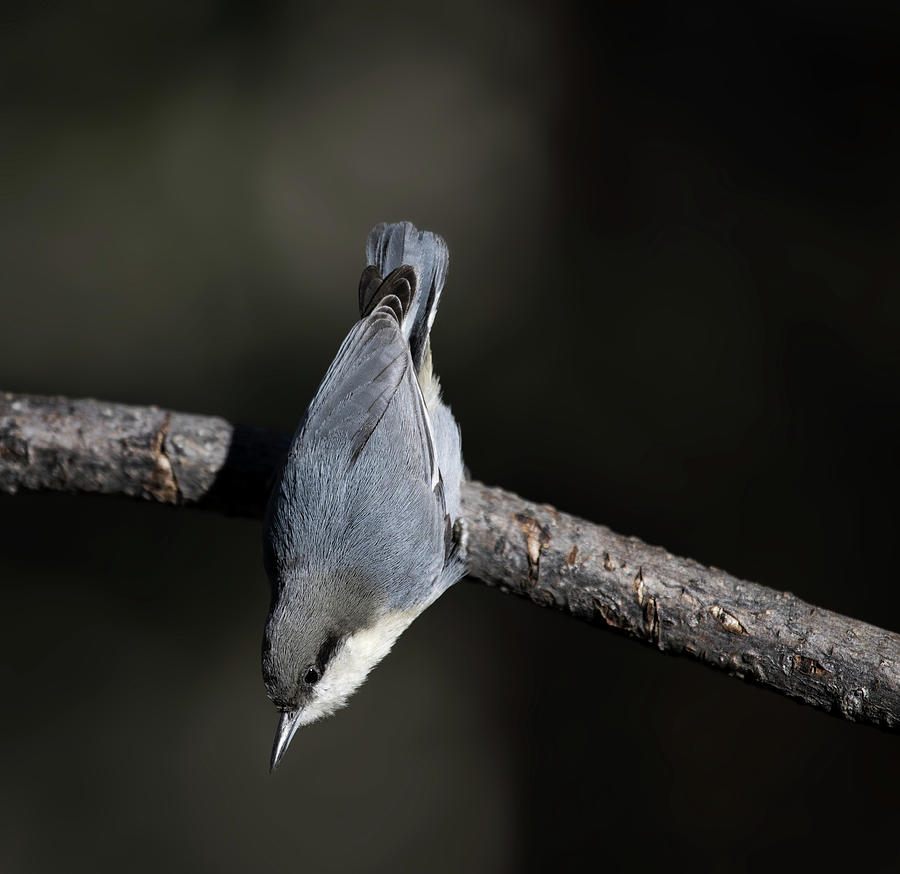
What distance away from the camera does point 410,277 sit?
2.23 meters

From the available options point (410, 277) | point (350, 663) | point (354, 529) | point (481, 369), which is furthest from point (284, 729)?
point (481, 369)

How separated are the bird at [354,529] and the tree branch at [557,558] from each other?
0.38 ft

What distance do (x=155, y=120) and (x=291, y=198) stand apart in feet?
1.95

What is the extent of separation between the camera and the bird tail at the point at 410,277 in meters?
2.21

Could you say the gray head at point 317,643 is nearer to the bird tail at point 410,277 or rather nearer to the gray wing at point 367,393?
the gray wing at point 367,393

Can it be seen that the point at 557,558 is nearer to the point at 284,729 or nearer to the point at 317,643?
the point at 317,643

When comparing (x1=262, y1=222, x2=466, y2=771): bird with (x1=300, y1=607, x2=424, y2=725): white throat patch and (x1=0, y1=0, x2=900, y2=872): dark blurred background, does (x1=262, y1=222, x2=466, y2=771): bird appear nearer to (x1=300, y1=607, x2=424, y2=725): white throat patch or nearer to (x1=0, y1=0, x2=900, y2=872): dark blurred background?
(x1=300, y1=607, x2=424, y2=725): white throat patch

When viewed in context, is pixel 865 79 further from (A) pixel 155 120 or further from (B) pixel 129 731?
(B) pixel 129 731

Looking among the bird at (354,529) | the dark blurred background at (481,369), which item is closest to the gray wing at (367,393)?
the bird at (354,529)

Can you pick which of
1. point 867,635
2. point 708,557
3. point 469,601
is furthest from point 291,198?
point 867,635

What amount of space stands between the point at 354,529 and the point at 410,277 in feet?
2.36

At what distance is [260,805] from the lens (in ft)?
10.5

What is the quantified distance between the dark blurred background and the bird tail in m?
0.95

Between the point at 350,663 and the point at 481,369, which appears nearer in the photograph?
the point at 350,663
